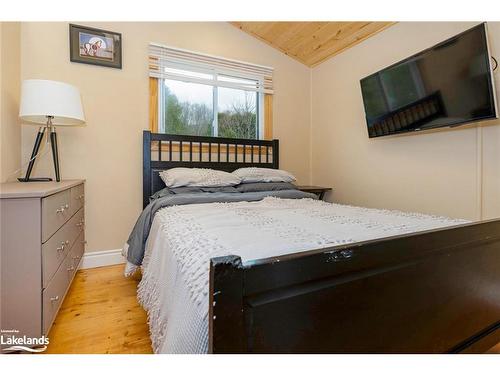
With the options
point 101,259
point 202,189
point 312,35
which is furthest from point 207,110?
point 101,259

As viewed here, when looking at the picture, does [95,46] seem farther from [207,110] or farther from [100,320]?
[100,320]

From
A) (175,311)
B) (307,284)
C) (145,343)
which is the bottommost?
(145,343)

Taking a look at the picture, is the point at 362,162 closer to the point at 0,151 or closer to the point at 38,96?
the point at 38,96

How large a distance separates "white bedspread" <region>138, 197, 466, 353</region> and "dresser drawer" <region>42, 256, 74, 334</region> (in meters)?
0.42

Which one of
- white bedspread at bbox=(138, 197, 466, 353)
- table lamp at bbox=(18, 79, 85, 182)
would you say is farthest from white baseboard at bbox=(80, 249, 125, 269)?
white bedspread at bbox=(138, 197, 466, 353)

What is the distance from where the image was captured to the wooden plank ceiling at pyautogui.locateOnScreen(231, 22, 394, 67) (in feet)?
8.89

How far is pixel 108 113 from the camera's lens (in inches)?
98.9

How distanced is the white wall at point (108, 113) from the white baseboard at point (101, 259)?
0.18 ft

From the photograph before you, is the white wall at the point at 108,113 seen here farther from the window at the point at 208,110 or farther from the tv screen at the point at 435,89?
the tv screen at the point at 435,89

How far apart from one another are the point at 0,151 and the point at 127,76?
4.01ft

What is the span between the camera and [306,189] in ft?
9.89

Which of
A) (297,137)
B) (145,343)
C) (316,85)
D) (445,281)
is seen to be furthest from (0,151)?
(316,85)

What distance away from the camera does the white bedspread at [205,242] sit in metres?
0.74
